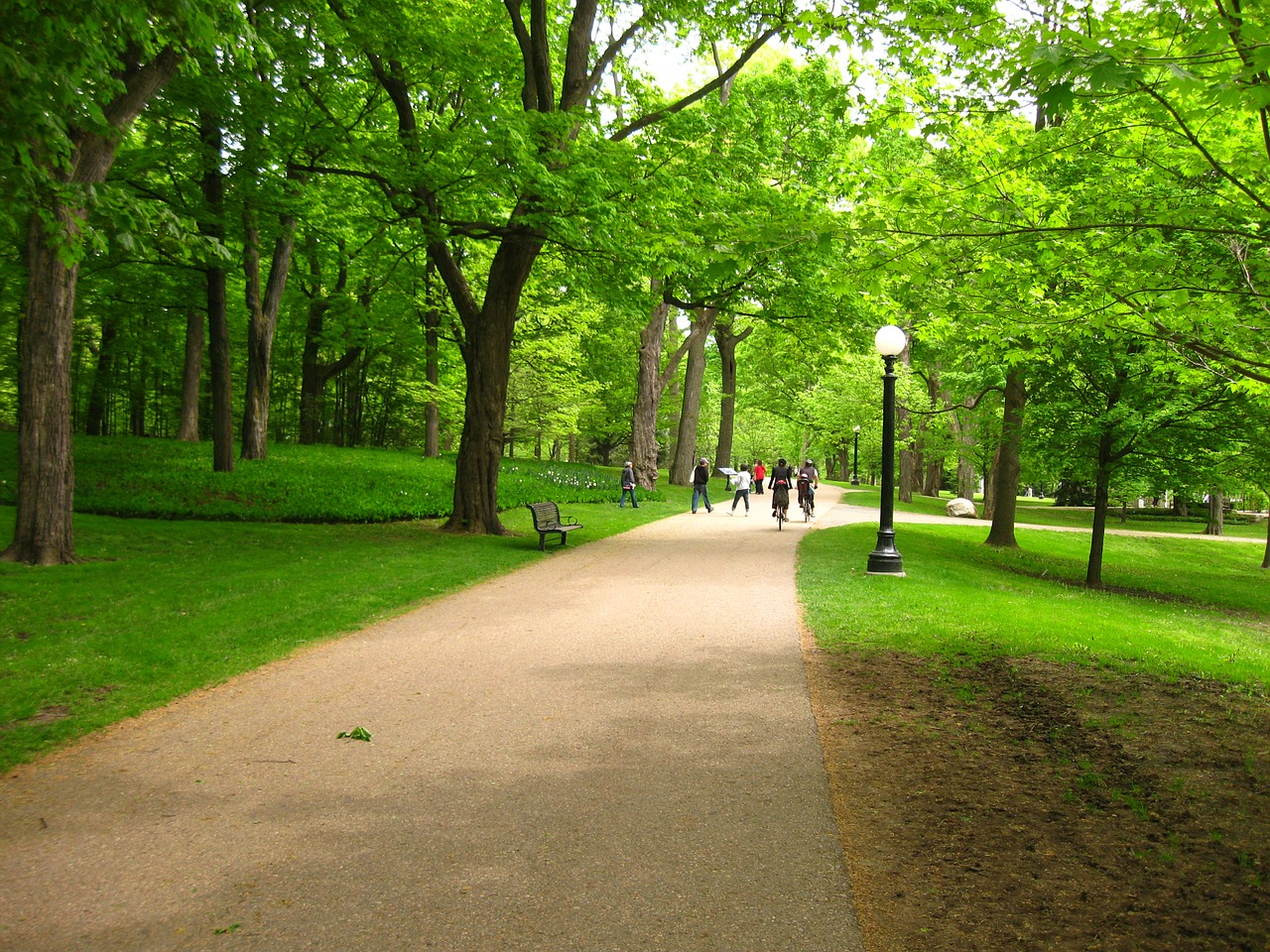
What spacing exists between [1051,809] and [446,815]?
10.5 feet

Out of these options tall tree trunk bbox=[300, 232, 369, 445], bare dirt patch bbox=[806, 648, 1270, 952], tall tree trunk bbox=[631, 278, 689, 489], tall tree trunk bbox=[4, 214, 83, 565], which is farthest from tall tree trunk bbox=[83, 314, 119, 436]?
bare dirt patch bbox=[806, 648, 1270, 952]

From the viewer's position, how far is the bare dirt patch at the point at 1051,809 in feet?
9.91

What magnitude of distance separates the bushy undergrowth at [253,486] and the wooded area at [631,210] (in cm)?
128

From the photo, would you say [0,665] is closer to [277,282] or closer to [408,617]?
[408,617]

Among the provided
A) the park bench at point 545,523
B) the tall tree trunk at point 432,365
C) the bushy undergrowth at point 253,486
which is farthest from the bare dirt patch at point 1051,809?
the tall tree trunk at point 432,365

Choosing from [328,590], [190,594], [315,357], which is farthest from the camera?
[315,357]

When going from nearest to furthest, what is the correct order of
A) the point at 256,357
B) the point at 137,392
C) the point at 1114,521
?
the point at 256,357, the point at 137,392, the point at 1114,521

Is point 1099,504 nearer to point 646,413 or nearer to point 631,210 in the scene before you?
point 631,210

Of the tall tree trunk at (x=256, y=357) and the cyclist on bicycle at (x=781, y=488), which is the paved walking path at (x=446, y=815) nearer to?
the cyclist on bicycle at (x=781, y=488)

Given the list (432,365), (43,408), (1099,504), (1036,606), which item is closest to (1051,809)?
(1036,606)

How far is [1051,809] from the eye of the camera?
13.3 ft

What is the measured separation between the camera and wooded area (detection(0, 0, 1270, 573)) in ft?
18.3

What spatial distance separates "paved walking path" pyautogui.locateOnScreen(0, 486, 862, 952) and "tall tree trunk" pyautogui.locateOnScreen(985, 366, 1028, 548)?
12897mm

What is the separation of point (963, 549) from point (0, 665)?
58.3ft
